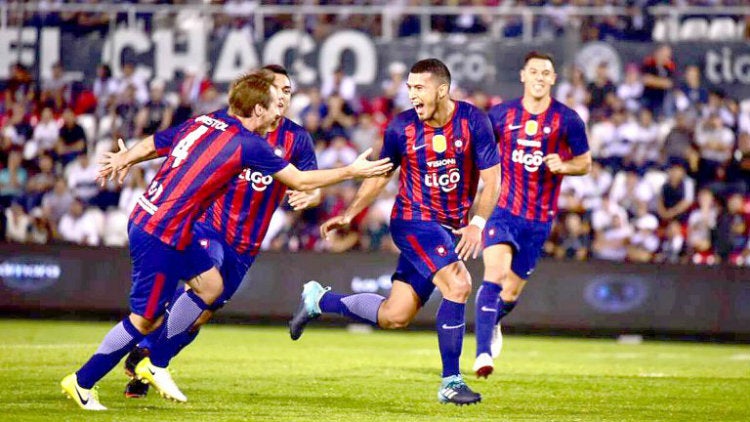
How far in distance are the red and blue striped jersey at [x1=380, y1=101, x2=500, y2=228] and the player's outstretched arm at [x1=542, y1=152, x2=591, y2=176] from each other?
4.65 ft

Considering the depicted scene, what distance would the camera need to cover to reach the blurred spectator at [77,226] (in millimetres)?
19484

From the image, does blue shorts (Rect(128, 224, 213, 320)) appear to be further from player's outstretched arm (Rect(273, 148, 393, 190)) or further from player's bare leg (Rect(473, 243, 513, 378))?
player's bare leg (Rect(473, 243, 513, 378))

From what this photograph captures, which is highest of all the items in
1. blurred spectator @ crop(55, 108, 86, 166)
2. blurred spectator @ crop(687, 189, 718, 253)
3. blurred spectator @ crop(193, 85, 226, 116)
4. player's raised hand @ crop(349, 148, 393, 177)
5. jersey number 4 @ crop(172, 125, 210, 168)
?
jersey number 4 @ crop(172, 125, 210, 168)

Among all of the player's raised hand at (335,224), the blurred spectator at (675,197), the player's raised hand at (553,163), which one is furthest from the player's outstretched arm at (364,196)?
the blurred spectator at (675,197)

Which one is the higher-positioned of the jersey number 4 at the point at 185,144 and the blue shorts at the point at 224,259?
the jersey number 4 at the point at 185,144

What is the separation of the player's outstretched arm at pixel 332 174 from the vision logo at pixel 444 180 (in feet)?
3.19

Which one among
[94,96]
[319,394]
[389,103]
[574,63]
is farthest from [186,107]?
[319,394]

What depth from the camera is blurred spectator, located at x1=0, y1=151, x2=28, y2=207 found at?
65.2ft

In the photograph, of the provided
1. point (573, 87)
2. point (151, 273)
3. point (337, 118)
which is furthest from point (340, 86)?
point (151, 273)

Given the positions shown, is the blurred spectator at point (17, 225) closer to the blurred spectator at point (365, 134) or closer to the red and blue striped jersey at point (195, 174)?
the blurred spectator at point (365, 134)

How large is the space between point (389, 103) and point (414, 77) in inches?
456

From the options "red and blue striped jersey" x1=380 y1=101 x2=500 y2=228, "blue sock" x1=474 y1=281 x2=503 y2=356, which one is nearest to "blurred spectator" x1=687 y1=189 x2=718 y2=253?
"blue sock" x1=474 y1=281 x2=503 y2=356

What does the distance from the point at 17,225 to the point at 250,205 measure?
33.8 feet

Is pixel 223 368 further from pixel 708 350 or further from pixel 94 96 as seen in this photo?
pixel 94 96
